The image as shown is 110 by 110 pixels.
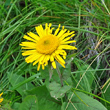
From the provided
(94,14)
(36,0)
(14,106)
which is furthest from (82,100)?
(36,0)

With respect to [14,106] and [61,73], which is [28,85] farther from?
[61,73]

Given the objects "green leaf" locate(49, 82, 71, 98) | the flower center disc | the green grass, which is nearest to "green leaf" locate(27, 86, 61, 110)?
the green grass

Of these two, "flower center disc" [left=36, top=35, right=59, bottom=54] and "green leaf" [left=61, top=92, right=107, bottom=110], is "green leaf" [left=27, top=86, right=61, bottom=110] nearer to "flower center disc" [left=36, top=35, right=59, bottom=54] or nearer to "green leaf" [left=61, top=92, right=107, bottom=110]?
"green leaf" [left=61, top=92, right=107, bottom=110]

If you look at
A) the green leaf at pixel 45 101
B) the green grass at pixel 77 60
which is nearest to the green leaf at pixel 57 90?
the green grass at pixel 77 60

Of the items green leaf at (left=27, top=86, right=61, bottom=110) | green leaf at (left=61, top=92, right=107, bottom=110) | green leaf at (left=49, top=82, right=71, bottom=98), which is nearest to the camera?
green leaf at (left=49, top=82, right=71, bottom=98)

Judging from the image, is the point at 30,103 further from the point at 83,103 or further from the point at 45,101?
the point at 83,103

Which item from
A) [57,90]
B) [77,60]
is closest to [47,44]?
[57,90]
